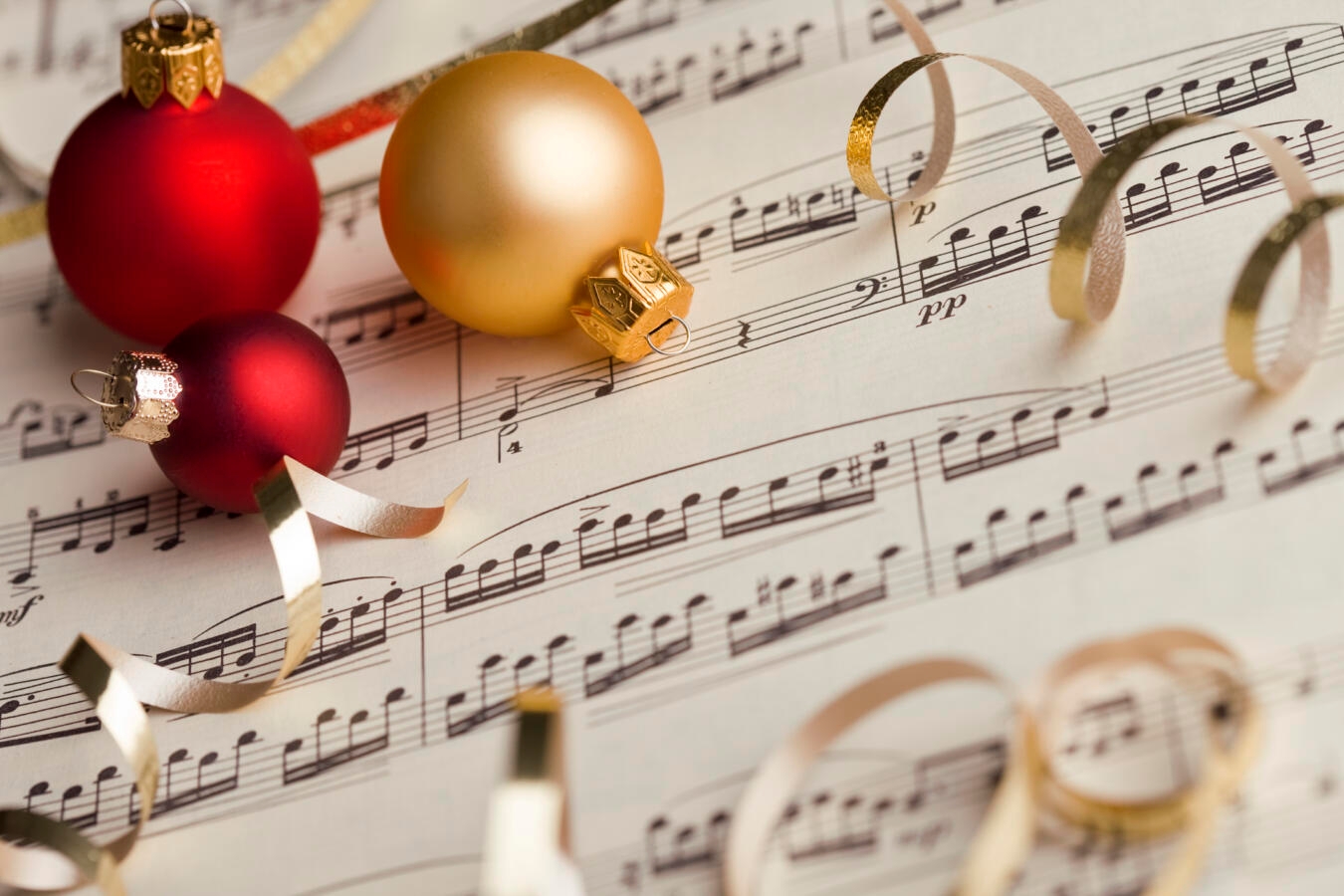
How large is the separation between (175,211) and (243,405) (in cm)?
17

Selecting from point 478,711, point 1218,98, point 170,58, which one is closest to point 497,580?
point 478,711

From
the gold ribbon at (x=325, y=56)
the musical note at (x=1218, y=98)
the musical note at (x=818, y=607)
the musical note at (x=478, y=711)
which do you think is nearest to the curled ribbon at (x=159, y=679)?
the musical note at (x=478, y=711)

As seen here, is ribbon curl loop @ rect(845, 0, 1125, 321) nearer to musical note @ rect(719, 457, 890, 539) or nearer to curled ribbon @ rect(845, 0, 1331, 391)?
curled ribbon @ rect(845, 0, 1331, 391)

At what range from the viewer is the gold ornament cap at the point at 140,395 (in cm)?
77

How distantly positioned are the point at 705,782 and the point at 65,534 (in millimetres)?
496

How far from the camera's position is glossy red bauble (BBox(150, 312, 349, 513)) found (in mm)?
781

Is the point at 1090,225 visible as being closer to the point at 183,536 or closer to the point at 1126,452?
the point at 1126,452

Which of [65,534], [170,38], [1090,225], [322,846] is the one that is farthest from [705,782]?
[170,38]

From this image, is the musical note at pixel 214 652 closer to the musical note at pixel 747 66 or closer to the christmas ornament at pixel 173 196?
the christmas ornament at pixel 173 196

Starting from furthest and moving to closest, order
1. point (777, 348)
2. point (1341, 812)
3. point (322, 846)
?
point (777, 348), point (322, 846), point (1341, 812)

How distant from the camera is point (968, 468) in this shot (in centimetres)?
74

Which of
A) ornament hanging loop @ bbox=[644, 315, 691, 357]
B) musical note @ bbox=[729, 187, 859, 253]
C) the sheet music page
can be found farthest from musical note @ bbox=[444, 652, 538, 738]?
musical note @ bbox=[729, 187, 859, 253]

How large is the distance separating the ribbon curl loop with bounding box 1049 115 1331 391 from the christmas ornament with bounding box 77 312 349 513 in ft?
1.49

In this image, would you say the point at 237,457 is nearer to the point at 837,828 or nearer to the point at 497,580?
the point at 497,580
